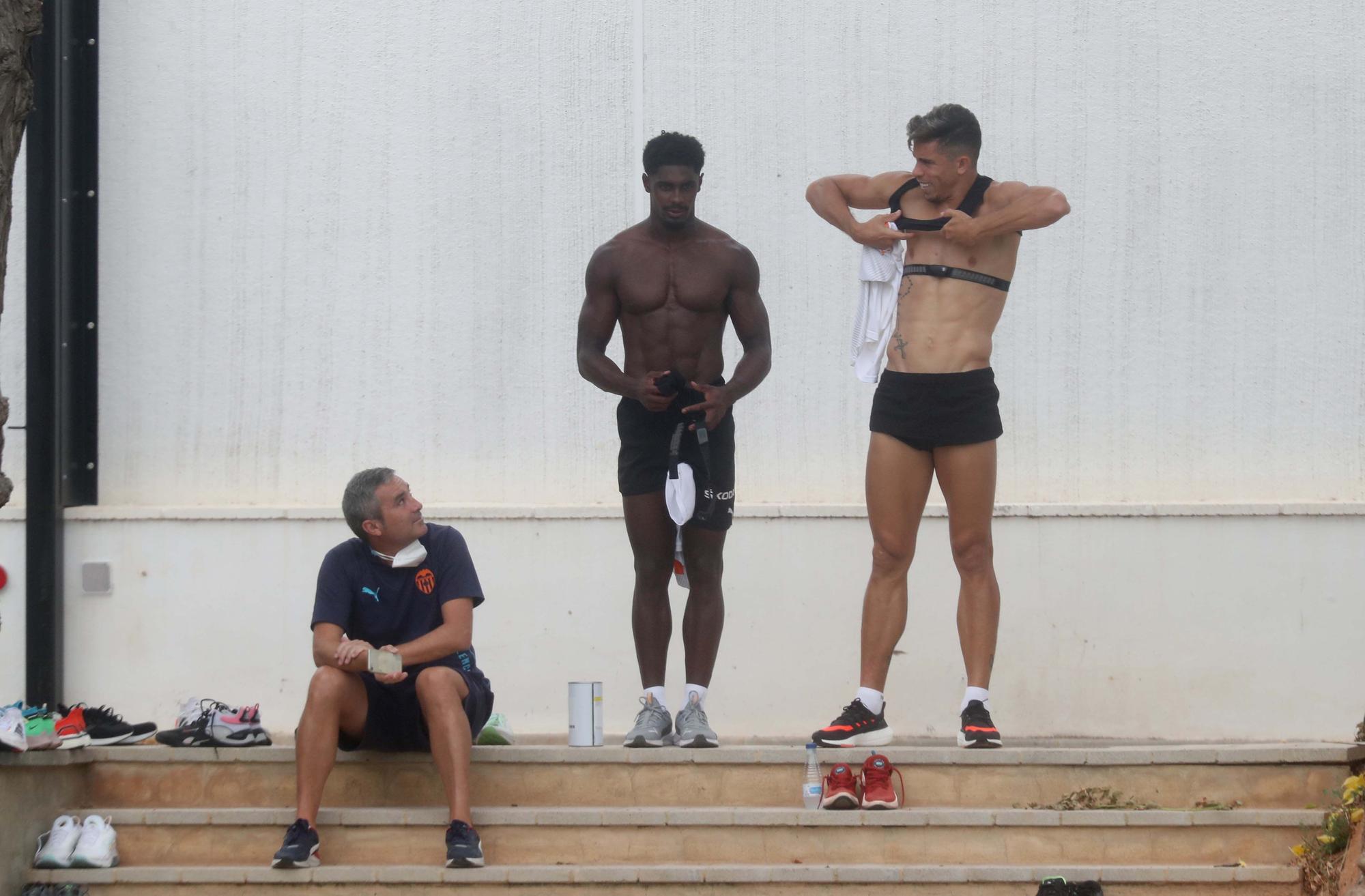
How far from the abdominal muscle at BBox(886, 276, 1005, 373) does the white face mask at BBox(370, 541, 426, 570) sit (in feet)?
5.68

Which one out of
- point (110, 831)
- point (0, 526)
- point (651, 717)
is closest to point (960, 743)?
point (651, 717)

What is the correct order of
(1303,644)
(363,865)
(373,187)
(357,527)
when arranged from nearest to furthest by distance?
(363,865), (357,527), (1303,644), (373,187)

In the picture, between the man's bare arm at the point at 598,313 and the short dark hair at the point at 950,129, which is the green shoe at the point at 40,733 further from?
the short dark hair at the point at 950,129

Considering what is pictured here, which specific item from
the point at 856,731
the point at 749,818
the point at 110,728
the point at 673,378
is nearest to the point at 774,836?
the point at 749,818

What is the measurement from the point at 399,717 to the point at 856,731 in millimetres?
1501

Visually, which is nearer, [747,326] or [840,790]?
[840,790]

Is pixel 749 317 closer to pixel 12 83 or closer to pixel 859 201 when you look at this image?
pixel 859 201

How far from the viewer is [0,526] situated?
7.66 metres

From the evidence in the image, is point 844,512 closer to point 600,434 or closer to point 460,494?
point 600,434

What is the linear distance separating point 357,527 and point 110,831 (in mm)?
1227

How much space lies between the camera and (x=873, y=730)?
5.34m

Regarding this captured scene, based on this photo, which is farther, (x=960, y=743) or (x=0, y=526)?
(x=0, y=526)

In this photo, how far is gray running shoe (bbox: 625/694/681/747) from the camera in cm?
548

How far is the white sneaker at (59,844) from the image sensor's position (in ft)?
16.4
